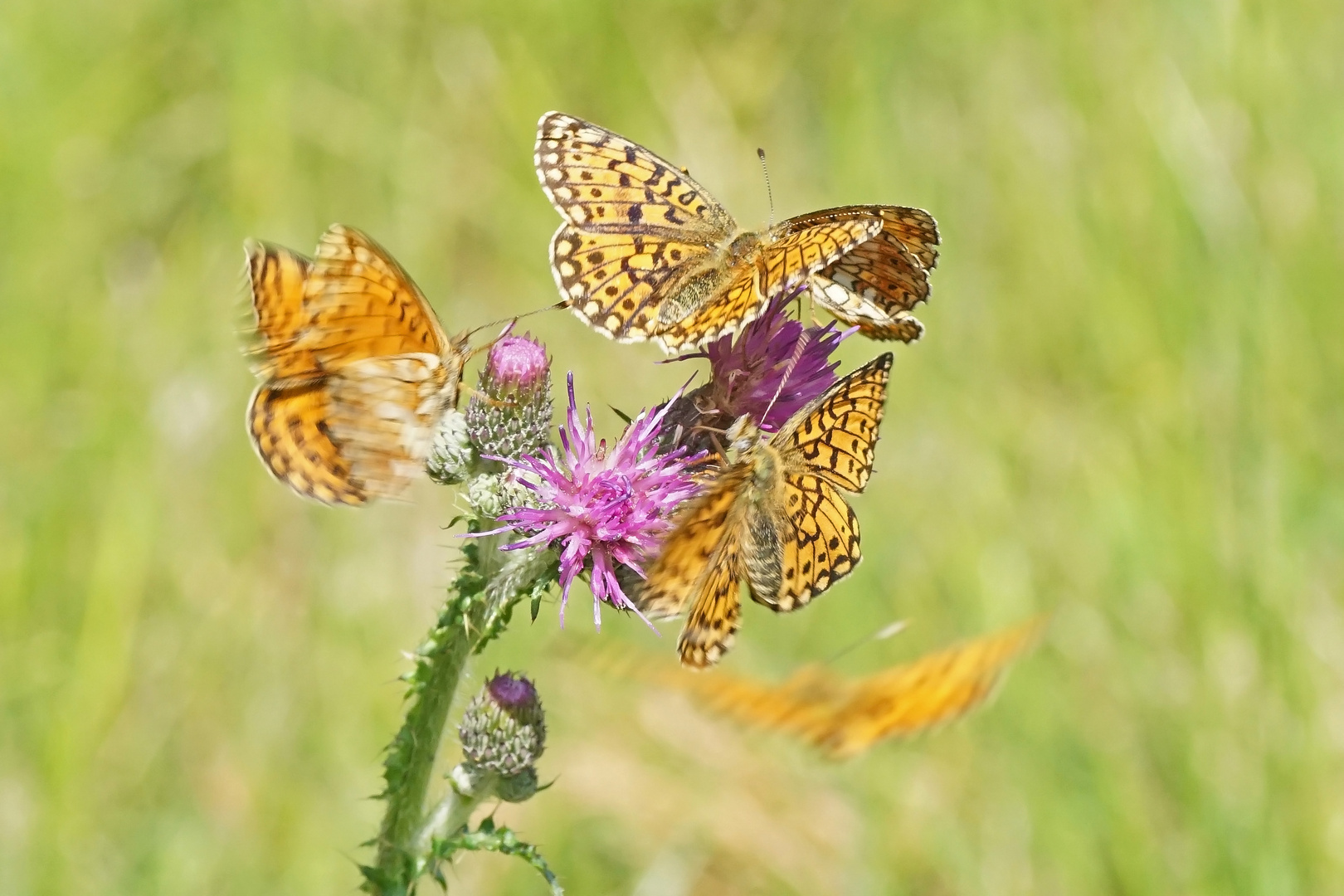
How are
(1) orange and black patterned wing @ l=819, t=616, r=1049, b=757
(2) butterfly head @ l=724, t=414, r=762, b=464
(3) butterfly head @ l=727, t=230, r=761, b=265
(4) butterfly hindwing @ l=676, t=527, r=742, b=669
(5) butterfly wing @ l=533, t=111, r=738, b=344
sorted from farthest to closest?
(3) butterfly head @ l=727, t=230, r=761, b=265 → (5) butterfly wing @ l=533, t=111, r=738, b=344 → (2) butterfly head @ l=724, t=414, r=762, b=464 → (4) butterfly hindwing @ l=676, t=527, r=742, b=669 → (1) orange and black patterned wing @ l=819, t=616, r=1049, b=757

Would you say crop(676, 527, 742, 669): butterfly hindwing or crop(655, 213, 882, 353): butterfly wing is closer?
crop(676, 527, 742, 669): butterfly hindwing

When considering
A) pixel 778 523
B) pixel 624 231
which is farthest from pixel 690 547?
pixel 624 231

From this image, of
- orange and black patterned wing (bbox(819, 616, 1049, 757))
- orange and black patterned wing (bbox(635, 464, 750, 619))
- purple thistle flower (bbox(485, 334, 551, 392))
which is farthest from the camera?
purple thistle flower (bbox(485, 334, 551, 392))

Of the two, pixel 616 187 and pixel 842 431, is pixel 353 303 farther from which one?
pixel 842 431

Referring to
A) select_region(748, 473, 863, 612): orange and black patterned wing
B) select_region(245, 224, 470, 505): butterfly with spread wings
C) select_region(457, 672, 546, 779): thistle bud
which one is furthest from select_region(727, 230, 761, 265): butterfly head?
select_region(457, 672, 546, 779): thistle bud

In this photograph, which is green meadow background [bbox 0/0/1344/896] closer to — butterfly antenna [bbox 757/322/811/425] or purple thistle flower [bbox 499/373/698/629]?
purple thistle flower [bbox 499/373/698/629]

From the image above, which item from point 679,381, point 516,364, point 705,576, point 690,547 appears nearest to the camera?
point 690,547

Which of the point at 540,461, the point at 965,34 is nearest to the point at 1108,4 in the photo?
the point at 965,34
